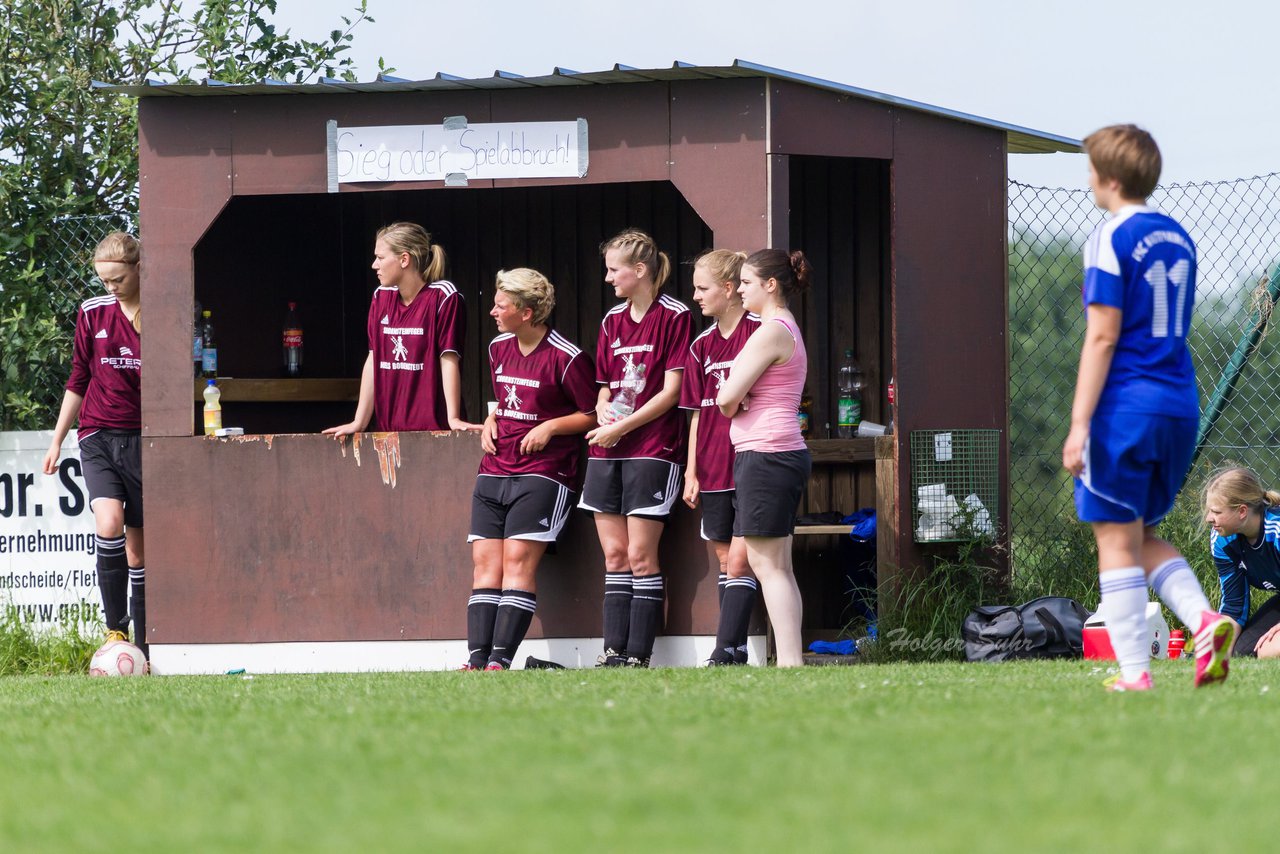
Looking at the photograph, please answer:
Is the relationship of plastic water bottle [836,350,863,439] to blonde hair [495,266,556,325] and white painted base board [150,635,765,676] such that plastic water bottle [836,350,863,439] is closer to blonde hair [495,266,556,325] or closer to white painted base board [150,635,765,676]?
white painted base board [150,635,765,676]

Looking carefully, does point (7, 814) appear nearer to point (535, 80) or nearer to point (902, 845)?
point (902, 845)

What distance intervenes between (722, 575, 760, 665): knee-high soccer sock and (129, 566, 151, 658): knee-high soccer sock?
10.7 feet

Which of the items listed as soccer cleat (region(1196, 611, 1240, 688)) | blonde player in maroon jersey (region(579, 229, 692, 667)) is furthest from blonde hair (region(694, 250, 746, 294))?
soccer cleat (region(1196, 611, 1240, 688))

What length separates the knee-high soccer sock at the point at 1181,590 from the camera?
4.86 m

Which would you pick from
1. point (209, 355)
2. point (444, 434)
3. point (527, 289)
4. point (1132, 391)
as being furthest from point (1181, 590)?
point (209, 355)

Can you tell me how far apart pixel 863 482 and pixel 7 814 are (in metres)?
7.10

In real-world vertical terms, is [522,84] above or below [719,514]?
above

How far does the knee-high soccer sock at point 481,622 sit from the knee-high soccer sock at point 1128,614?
11.3ft

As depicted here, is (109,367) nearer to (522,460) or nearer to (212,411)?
(212,411)

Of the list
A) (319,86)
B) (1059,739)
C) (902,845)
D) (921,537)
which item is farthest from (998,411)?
(902,845)

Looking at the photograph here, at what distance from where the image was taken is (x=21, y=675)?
8.98 metres

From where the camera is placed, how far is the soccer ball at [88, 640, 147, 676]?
325 inches

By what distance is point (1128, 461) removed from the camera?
478 cm

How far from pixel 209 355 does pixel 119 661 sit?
5.54 ft
